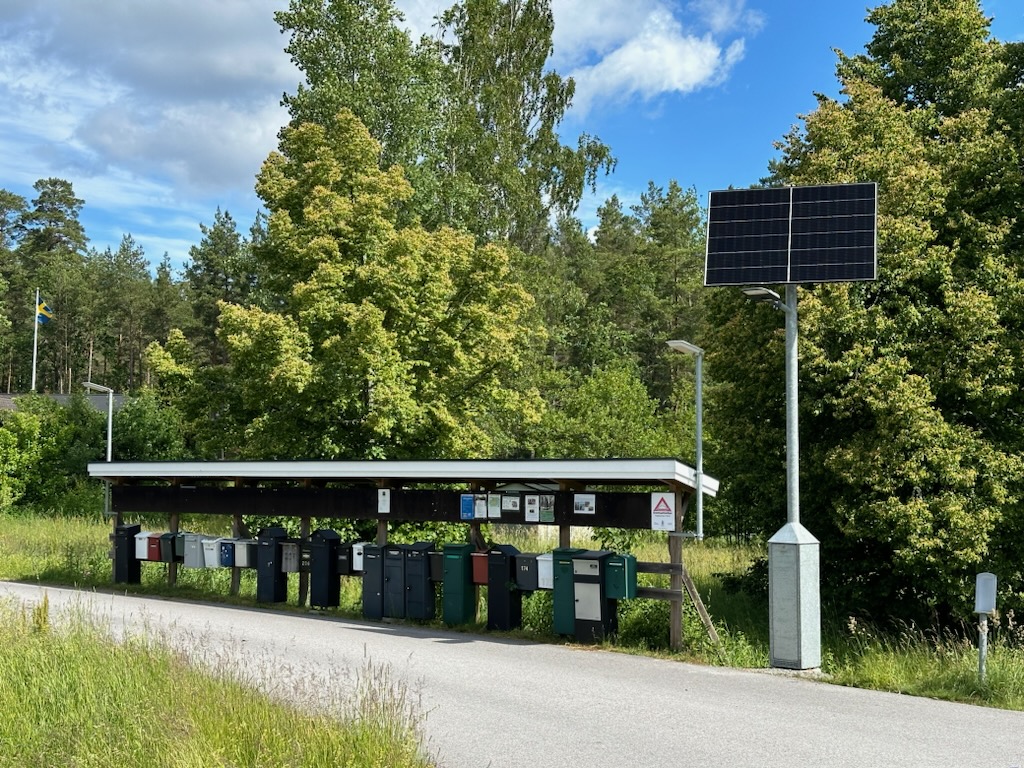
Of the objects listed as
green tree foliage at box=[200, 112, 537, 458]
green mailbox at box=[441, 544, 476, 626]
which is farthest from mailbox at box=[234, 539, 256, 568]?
green tree foliage at box=[200, 112, 537, 458]

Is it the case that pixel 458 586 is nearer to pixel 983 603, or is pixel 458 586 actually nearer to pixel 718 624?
pixel 718 624

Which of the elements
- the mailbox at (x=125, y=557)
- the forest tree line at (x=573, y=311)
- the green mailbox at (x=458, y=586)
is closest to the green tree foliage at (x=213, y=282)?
the forest tree line at (x=573, y=311)

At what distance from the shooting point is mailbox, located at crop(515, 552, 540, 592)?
1309 centimetres

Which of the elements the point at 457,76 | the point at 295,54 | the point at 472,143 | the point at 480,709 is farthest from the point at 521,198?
the point at 480,709

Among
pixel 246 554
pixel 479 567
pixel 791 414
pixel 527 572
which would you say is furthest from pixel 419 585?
pixel 791 414

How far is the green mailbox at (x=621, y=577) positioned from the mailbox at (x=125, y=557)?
1009 cm

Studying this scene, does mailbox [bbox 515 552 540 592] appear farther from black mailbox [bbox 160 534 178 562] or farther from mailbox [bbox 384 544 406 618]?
black mailbox [bbox 160 534 178 562]

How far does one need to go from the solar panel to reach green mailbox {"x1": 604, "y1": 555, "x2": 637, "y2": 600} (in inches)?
159

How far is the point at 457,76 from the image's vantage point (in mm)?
36906

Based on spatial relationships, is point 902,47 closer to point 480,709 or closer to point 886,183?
point 886,183

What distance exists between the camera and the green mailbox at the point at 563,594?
499 inches

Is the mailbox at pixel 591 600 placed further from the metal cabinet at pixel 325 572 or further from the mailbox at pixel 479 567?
the metal cabinet at pixel 325 572

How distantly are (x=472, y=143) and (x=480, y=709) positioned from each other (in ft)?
94.0

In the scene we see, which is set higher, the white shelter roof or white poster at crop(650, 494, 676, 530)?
the white shelter roof
